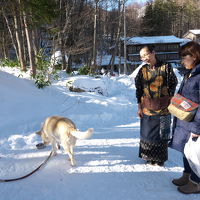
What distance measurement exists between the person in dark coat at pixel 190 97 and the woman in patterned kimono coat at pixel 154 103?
509 millimetres

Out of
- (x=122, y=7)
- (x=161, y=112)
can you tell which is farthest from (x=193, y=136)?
(x=122, y=7)

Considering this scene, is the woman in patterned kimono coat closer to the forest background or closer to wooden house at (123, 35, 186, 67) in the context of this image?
the forest background

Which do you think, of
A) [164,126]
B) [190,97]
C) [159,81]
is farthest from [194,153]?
[159,81]

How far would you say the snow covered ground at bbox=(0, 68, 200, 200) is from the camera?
2742mm

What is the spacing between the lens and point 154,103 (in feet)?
10.3

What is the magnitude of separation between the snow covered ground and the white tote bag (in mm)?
477

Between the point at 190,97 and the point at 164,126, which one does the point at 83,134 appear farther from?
the point at 190,97

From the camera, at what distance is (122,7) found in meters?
22.7

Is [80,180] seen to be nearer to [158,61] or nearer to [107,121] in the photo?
[158,61]

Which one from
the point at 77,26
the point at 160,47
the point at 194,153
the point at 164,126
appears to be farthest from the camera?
the point at 160,47

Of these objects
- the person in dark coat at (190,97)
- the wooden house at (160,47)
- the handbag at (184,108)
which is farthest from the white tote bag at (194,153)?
the wooden house at (160,47)

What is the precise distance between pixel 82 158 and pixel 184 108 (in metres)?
2.02

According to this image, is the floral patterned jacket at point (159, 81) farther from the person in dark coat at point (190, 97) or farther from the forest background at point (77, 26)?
the forest background at point (77, 26)

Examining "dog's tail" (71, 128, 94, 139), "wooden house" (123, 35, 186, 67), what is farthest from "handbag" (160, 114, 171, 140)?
"wooden house" (123, 35, 186, 67)
